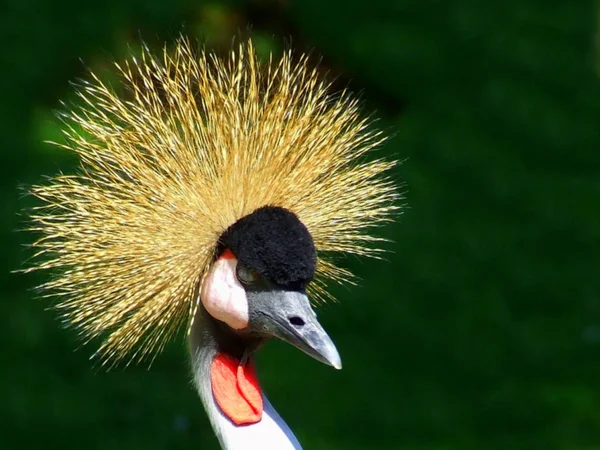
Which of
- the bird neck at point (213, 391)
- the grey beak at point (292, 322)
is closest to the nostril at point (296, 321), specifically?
the grey beak at point (292, 322)

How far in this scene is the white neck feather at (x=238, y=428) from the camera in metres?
1.64

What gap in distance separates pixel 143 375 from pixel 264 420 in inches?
72.0

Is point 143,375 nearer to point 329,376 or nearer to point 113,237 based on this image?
point 329,376

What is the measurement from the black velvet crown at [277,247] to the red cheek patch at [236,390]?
0.17 meters

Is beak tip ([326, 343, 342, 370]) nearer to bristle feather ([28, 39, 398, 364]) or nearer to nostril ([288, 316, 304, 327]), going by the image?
nostril ([288, 316, 304, 327])

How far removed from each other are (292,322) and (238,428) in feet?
0.59

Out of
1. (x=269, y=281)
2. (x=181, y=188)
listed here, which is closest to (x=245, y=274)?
(x=269, y=281)

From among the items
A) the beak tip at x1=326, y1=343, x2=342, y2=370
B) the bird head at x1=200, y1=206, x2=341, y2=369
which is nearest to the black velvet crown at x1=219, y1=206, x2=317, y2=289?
the bird head at x1=200, y1=206, x2=341, y2=369

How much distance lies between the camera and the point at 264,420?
1.68 metres

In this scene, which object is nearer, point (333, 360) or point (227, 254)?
point (333, 360)

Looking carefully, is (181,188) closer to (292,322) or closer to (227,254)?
(227,254)

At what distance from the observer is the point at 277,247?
160cm

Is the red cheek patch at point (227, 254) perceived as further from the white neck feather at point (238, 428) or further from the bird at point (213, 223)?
the white neck feather at point (238, 428)

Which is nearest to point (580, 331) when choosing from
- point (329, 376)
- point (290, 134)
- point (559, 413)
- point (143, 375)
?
point (559, 413)
